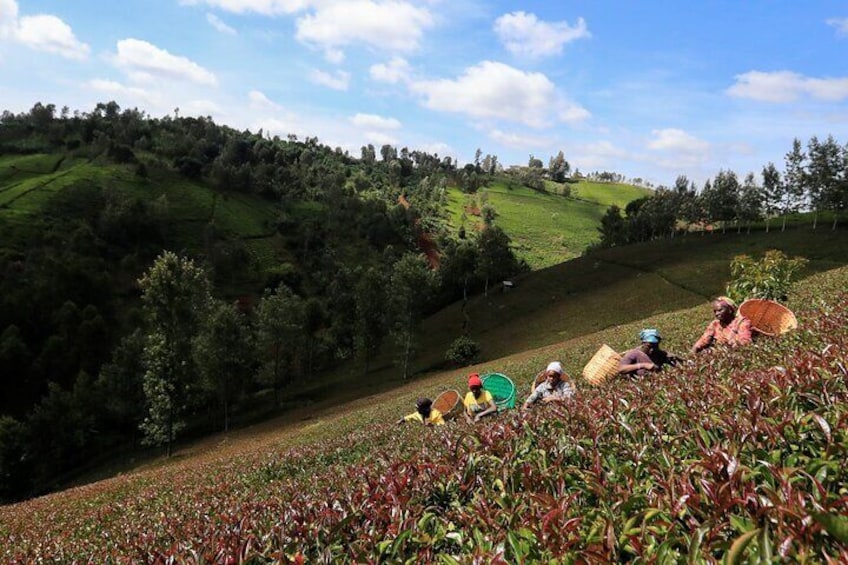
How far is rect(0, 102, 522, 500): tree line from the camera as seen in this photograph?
51906 mm

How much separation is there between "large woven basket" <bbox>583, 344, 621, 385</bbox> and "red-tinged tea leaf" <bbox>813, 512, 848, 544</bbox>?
985 centimetres

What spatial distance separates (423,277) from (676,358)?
47.5 m

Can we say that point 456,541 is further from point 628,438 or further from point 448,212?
point 448,212

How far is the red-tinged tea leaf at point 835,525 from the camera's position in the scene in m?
2.37

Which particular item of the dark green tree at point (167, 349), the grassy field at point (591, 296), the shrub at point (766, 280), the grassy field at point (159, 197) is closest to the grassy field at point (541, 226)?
the grassy field at point (591, 296)

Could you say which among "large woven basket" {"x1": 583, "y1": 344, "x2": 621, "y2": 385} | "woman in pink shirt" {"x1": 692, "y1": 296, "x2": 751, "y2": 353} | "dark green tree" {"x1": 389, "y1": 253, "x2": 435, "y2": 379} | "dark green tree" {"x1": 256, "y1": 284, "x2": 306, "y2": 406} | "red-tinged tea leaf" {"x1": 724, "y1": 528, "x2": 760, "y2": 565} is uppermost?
"red-tinged tea leaf" {"x1": 724, "y1": 528, "x2": 760, "y2": 565}

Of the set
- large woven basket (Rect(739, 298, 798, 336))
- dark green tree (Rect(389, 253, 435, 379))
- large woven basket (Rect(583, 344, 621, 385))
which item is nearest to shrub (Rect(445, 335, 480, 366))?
dark green tree (Rect(389, 253, 435, 379))

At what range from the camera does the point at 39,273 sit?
8406 cm

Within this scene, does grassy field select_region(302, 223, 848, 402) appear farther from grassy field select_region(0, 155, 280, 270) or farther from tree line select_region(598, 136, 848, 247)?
grassy field select_region(0, 155, 280, 270)

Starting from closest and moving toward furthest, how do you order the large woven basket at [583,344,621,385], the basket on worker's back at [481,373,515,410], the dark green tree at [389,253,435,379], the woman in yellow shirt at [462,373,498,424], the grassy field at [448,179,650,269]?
1. the large woven basket at [583,344,621,385]
2. the woman in yellow shirt at [462,373,498,424]
3. the basket on worker's back at [481,373,515,410]
4. the dark green tree at [389,253,435,379]
5. the grassy field at [448,179,650,269]

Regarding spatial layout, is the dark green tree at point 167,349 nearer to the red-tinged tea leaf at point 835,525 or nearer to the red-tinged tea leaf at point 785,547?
the red-tinged tea leaf at point 785,547

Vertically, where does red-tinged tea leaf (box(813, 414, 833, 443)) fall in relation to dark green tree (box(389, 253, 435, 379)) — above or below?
above

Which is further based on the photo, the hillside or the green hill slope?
the green hill slope

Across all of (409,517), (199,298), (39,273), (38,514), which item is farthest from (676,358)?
(39,273)
